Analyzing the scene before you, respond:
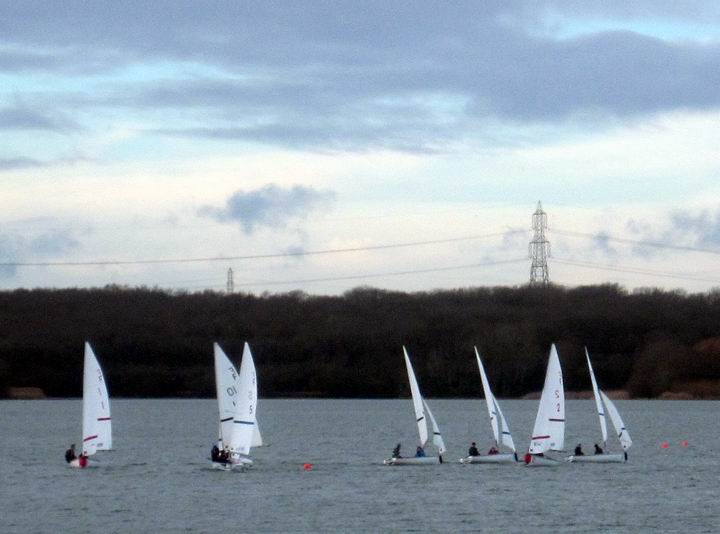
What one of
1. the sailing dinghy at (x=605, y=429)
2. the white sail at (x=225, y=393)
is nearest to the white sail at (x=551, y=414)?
the sailing dinghy at (x=605, y=429)

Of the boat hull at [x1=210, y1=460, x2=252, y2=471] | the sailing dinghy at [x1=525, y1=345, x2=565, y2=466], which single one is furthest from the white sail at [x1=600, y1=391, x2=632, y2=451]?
the boat hull at [x1=210, y1=460, x2=252, y2=471]

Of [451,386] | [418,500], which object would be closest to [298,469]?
[418,500]

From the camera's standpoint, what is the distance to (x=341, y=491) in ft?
156

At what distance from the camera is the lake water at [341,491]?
40094 millimetres

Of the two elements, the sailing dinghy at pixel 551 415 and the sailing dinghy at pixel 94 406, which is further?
the sailing dinghy at pixel 551 415

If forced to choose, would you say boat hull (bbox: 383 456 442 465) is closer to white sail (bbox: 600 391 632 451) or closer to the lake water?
the lake water

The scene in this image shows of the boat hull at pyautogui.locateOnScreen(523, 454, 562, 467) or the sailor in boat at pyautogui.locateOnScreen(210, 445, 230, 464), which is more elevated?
the sailor in boat at pyautogui.locateOnScreen(210, 445, 230, 464)

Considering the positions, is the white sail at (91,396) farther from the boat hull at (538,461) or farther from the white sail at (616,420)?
the white sail at (616,420)

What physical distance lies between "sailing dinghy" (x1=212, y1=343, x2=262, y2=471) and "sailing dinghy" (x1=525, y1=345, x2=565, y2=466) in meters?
10.4

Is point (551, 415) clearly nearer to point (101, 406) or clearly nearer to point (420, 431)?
point (420, 431)

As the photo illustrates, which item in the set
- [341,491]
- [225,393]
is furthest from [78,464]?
[341,491]

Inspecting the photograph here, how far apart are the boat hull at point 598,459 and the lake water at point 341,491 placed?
35 cm

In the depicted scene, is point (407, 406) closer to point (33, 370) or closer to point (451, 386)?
point (451, 386)

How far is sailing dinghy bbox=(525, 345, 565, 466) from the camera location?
5197cm
